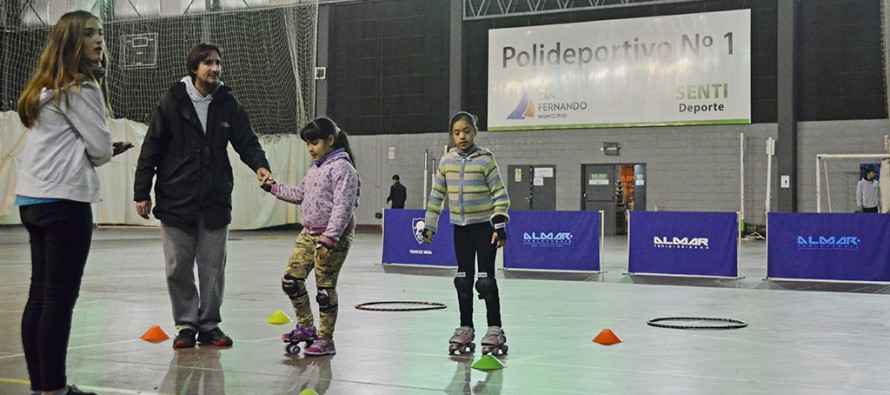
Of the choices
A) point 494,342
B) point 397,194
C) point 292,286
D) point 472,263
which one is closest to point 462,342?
point 494,342

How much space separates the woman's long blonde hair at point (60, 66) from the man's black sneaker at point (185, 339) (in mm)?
2478

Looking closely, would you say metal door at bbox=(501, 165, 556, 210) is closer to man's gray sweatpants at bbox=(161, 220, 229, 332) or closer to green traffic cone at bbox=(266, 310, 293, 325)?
green traffic cone at bbox=(266, 310, 293, 325)

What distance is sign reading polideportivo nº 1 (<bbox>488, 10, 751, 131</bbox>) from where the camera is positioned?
2723cm

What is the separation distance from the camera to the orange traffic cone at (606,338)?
7.38 metres

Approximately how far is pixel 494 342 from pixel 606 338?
1.11m

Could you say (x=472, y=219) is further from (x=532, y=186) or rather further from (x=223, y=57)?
(x=223, y=57)

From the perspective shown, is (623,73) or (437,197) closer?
(437,197)

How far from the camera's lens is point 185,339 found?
6781mm

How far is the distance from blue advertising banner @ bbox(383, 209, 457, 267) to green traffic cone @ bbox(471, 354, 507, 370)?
9.46 meters

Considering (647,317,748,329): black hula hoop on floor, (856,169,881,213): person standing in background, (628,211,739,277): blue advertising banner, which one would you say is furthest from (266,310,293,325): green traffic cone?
(856,169,881,213): person standing in background

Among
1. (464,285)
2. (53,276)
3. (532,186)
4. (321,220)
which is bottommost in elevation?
(464,285)

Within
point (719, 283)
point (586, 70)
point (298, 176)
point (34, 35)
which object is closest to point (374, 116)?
point (298, 176)

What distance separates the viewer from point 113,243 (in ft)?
76.2

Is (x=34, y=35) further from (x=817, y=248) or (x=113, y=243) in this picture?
(x=817, y=248)
